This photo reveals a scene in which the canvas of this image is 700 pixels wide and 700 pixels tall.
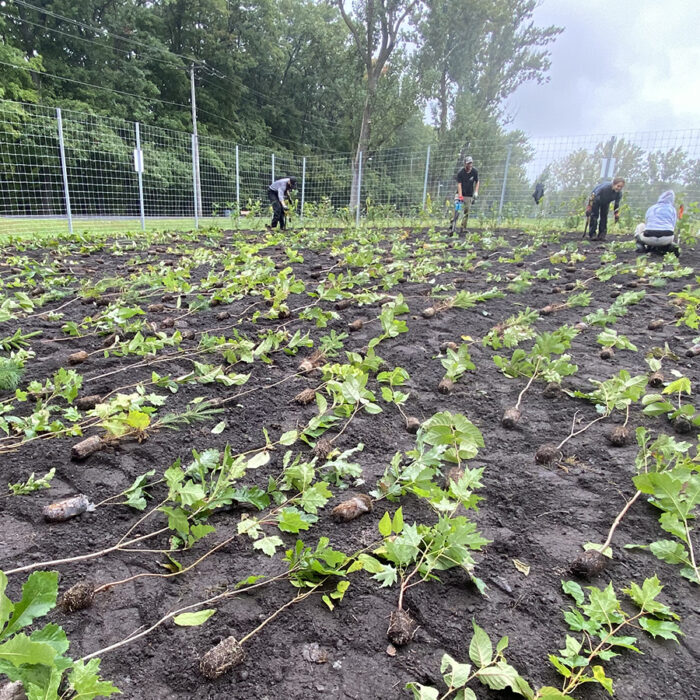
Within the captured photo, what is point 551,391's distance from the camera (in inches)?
72.3

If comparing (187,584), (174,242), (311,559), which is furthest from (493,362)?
(174,242)

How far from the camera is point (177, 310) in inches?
114

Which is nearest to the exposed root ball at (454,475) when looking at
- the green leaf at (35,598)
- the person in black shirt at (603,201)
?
the green leaf at (35,598)

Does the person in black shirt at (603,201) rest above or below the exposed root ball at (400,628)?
above

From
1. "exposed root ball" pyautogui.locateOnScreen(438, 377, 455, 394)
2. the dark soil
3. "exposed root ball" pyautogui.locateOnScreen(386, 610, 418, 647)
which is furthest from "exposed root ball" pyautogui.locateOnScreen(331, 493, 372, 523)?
"exposed root ball" pyautogui.locateOnScreen(438, 377, 455, 394)

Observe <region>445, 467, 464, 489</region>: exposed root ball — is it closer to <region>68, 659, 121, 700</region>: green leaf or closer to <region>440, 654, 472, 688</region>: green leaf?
<region>440, 654, 472, 688</region>: green leaf

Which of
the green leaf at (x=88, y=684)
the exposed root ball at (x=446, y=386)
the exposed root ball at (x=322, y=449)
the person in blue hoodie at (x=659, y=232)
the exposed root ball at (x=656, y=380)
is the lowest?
the exposed root ball at (x=322, y=449)

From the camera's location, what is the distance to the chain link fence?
9422 mm

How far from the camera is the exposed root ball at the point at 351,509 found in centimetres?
112

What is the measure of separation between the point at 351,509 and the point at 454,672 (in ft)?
1.49

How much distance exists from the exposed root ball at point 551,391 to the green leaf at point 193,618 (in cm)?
149

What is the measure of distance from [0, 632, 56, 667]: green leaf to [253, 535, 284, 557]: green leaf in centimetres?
47

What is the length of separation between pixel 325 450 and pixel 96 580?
66 cm

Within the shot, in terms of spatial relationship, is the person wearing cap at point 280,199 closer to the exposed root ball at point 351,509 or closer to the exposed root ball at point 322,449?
the exposed root ball at point 322,449
